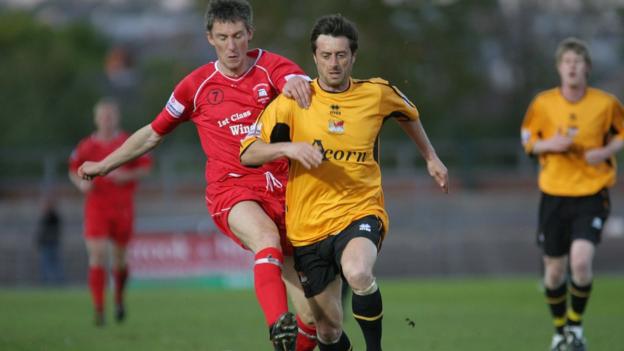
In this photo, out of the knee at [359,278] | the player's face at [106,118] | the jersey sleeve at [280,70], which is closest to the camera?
the knee at [359,278]

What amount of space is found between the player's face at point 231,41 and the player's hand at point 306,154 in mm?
1149

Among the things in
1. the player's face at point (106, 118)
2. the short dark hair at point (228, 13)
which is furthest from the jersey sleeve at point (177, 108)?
the player's face at point (106, 118)

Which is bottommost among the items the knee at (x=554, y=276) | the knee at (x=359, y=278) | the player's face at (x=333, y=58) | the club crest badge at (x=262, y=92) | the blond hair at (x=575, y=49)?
the knee at (x=554, y=276)

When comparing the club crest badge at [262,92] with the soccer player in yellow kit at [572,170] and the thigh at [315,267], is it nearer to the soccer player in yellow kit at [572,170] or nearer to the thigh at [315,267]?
the thigh at [315,267]

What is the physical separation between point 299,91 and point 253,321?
6.61m

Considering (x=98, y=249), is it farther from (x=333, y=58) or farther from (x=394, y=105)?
(x=333, y=58)

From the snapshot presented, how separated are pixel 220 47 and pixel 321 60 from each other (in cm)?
87

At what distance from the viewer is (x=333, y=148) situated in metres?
7.52

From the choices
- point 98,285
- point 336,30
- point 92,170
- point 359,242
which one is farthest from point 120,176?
point 359,242

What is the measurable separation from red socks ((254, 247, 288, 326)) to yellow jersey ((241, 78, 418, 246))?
0.32 m

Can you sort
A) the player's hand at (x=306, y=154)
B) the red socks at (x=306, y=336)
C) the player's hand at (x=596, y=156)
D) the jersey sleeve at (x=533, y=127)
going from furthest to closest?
the jersey sleeve at (x=533, y=127) < the player's hand at (x=596, y=156) < the red socks at (x=306, y=336) < the player's hand at (x=306, y=154)

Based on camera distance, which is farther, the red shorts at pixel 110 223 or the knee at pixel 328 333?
the red shorts at pixel 110 223

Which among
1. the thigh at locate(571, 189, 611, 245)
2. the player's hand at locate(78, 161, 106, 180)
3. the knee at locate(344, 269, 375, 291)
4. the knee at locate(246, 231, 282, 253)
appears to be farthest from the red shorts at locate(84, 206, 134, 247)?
the knee at locate(344, 269, 375, 291)

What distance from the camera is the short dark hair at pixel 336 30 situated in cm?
749
